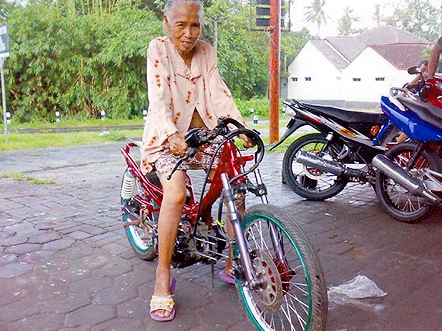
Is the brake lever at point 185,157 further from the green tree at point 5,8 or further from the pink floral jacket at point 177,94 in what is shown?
the green tree at point 5,8

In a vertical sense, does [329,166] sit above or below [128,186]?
below

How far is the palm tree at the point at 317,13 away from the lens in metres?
64.8

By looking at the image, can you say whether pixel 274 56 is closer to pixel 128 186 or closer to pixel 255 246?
pixel 128 186

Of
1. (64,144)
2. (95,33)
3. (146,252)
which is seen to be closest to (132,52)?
(95,33)

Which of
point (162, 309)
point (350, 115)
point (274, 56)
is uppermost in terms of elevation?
point (274, 56)

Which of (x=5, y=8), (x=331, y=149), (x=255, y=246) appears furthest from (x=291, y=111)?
(x=5, y=8)

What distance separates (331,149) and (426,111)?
4.03 ft

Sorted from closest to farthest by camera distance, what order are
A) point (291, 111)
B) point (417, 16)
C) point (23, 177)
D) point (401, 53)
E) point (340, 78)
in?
point (291, 111) < point (23, 177) < point (401, 53) < point (340, 78) < point (417, 16)

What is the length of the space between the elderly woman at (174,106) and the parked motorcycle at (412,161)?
2.05 meters

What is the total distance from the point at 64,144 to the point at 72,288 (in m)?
8.59

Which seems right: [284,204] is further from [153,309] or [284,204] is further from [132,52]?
[132,52]

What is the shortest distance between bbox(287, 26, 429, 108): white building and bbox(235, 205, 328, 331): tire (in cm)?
1648

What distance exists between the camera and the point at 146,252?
11.6 feet

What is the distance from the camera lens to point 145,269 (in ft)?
Result: 11.2
